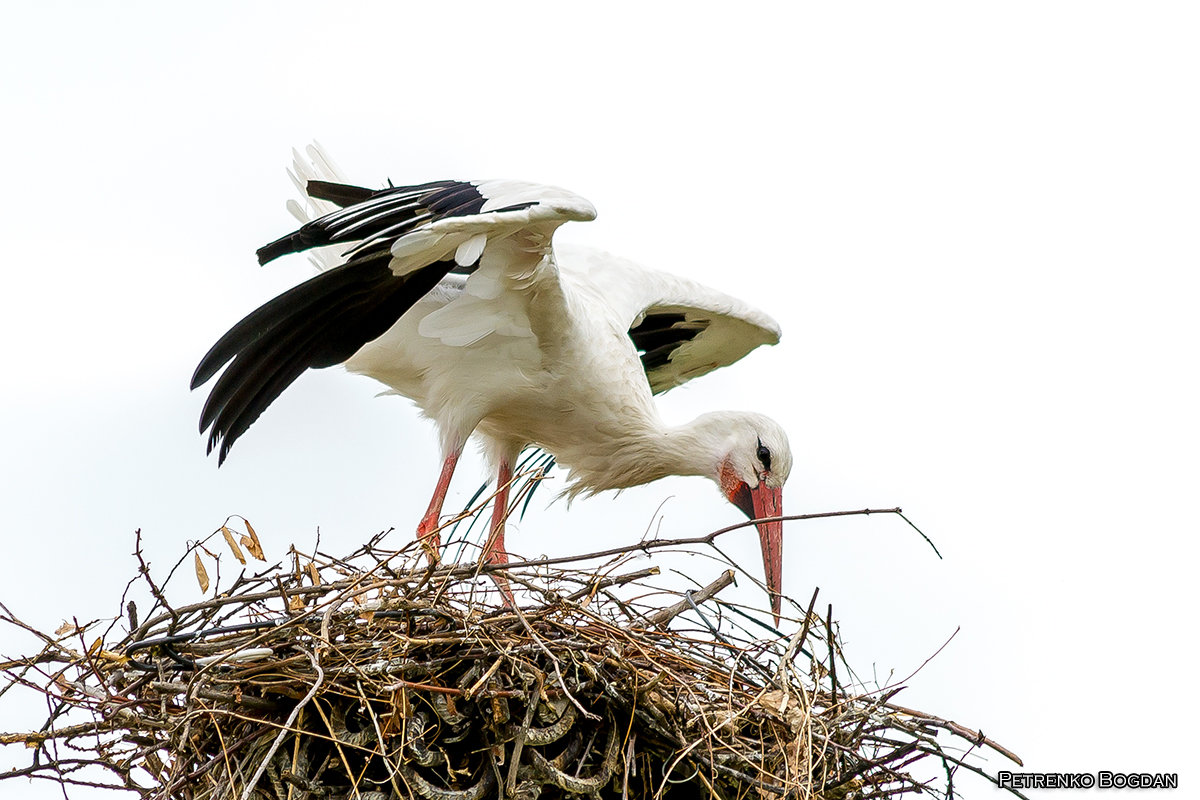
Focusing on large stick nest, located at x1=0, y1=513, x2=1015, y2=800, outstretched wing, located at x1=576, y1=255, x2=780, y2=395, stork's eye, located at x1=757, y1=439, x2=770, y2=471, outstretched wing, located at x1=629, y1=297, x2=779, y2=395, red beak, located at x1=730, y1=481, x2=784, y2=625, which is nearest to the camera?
large stick nest, located at x1=0, y1=513, x2=1015, y2=800

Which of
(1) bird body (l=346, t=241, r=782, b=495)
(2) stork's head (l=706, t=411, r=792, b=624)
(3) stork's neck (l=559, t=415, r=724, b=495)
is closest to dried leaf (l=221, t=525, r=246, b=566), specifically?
(1) bird body (l=346, t=241, r=782, b=495)

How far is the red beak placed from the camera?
195 inches

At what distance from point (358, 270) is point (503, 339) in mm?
769

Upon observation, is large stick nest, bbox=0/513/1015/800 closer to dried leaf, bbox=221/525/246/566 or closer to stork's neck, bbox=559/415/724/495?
dried leaf, bbox=221/525/246/566

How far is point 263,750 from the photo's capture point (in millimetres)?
3334

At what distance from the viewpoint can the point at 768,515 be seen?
203 inches

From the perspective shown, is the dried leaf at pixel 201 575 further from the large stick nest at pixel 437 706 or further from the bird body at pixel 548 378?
the bird body at pixel 548 378

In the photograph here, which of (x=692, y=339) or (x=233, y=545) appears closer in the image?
(x=233, y=545)

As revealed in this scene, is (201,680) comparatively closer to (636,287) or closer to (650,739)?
(650,739)

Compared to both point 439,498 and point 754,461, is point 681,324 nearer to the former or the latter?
point 754,461

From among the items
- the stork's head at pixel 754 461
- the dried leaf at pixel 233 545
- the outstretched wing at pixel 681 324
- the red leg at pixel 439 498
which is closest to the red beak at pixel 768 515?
the stork's head at pixel 754 461

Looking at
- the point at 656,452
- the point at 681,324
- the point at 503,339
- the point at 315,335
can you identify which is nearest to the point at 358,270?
the point at 315,335

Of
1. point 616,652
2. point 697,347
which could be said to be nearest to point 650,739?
point 616,652

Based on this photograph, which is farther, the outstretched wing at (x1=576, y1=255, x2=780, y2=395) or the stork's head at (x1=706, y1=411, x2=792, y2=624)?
the outstretched wing at (x1=576, y1=255, x2=780, y2=395)
